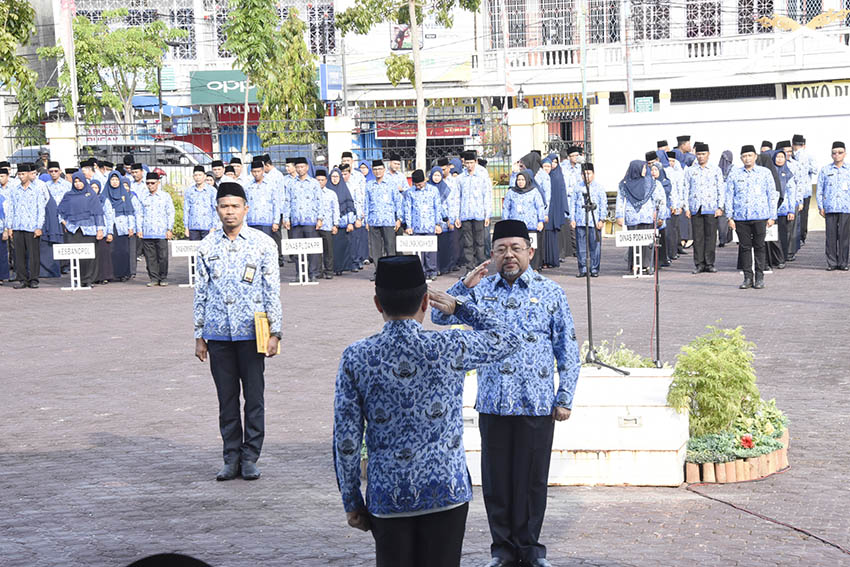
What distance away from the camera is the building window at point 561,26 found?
44500 mm

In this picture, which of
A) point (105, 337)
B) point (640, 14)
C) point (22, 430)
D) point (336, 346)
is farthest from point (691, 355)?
point (640, 14)

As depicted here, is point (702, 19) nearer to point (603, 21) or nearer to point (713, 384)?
point (603, 21)

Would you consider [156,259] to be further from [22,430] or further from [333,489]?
[333,489]

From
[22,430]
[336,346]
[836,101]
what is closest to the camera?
[22,430]

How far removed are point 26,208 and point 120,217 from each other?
63.2 inches

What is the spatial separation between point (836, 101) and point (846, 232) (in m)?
9.18

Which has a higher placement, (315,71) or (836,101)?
(315,71)

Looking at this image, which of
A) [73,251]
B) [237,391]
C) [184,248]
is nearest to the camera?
[237,391]

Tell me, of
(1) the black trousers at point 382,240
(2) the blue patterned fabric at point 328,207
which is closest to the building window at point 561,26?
(1) the black trousers at point 382,240

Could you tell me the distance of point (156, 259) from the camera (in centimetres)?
2133

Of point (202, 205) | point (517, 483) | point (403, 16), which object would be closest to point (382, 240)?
point (202, 205)

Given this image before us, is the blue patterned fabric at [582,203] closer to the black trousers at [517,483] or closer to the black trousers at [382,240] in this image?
the black trousers at [382,240]

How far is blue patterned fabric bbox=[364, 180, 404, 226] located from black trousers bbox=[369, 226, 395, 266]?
0.46 ft

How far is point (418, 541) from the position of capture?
4.68 metres
